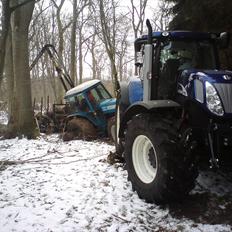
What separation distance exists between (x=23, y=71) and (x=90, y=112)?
2507mm

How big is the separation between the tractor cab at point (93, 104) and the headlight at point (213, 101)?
677cm

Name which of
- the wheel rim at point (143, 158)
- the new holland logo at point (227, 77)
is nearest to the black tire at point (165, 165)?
the wheel rim at point (143, 158)

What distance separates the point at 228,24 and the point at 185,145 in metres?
4.62

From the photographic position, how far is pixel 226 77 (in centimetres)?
439

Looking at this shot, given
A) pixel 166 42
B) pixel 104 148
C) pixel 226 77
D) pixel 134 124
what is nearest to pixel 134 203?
pixel 134 124

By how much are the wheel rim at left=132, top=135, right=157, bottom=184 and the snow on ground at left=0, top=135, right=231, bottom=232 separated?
36cm

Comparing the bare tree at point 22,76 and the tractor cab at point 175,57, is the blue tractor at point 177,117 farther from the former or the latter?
the bare tree at point 22,76

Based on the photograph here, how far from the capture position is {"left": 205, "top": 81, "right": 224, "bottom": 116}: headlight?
4.17m

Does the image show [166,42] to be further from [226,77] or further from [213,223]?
[213,223]

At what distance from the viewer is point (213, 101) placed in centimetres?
421

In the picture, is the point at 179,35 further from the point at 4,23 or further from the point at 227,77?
the point at 4,23

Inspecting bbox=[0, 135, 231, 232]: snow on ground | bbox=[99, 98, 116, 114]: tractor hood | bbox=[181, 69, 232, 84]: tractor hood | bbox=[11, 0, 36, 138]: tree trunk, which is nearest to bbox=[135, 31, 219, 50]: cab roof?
bbox=[181, 69, 232, 84]: tractor hood

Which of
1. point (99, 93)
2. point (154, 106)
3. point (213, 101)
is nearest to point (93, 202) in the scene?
point (154, 106)

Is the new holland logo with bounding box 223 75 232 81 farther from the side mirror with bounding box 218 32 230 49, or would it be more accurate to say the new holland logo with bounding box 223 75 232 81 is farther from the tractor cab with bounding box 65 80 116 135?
the tractor cab with bounding box 65 80 116 135
